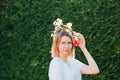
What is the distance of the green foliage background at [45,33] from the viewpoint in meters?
6.43

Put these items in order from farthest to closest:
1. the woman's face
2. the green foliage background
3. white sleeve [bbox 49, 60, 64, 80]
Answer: the green foliage background
the woman's face
white sleeve [bbox 49, 60, 64, 80]

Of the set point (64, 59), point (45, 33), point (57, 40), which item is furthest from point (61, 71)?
point (45, 33)

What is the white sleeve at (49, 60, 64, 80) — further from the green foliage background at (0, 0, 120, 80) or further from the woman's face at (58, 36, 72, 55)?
the green foliage background at (0, 0, 120, 80)

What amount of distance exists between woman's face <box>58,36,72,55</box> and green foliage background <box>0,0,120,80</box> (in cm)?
200

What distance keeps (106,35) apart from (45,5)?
1.13 meters

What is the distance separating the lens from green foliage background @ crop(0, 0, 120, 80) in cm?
643

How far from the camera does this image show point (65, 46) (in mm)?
4426

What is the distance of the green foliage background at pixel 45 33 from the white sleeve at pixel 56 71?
87.1 inches

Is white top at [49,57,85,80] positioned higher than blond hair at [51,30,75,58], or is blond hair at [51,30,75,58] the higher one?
blond hair at [51,30,75,58]

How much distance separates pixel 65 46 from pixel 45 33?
2428 millimetres

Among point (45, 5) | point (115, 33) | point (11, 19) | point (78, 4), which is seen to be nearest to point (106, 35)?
point (115, 33)

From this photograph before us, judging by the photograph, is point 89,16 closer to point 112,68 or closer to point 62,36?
point 112,68

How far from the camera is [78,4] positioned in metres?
6.66

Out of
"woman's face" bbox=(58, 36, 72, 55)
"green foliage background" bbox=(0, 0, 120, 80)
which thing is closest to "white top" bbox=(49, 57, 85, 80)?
"woman's face" bbox=(58, 36, 72, 55)
